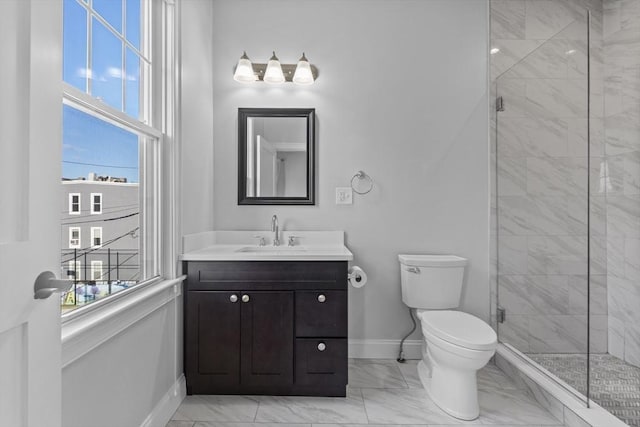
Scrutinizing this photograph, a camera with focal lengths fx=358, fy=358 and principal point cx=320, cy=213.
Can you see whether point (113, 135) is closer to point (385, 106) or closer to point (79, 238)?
point (79, 238)

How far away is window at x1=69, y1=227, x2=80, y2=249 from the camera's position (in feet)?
3.90

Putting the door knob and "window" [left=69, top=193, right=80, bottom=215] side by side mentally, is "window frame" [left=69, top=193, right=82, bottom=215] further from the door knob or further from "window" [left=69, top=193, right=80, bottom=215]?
the door knob

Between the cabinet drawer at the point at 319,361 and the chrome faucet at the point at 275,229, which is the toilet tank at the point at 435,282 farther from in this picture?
the chrome faucet at the point at 275,229

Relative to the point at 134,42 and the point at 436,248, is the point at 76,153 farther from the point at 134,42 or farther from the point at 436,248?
the point at 436,248

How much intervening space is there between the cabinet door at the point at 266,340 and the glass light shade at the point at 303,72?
1.44 metres

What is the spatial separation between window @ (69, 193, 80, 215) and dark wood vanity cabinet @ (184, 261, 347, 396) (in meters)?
0.83

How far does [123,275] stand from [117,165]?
18.0 inches

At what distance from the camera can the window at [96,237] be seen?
1.30m

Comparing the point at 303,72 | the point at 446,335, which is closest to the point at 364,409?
the point at 446,335

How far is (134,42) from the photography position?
1.63 m

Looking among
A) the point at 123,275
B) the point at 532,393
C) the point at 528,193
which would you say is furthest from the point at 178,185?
the point at 532,393

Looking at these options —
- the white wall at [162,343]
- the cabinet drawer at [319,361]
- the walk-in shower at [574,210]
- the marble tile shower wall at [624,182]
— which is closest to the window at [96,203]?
the white wall at [162,343]

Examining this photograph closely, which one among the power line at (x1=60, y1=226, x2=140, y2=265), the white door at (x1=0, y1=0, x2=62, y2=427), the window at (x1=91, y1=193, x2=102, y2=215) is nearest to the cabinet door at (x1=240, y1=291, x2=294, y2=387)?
the power line at (x1=60, y1=226, x2=140, y2=265)

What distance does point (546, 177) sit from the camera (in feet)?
7.00
